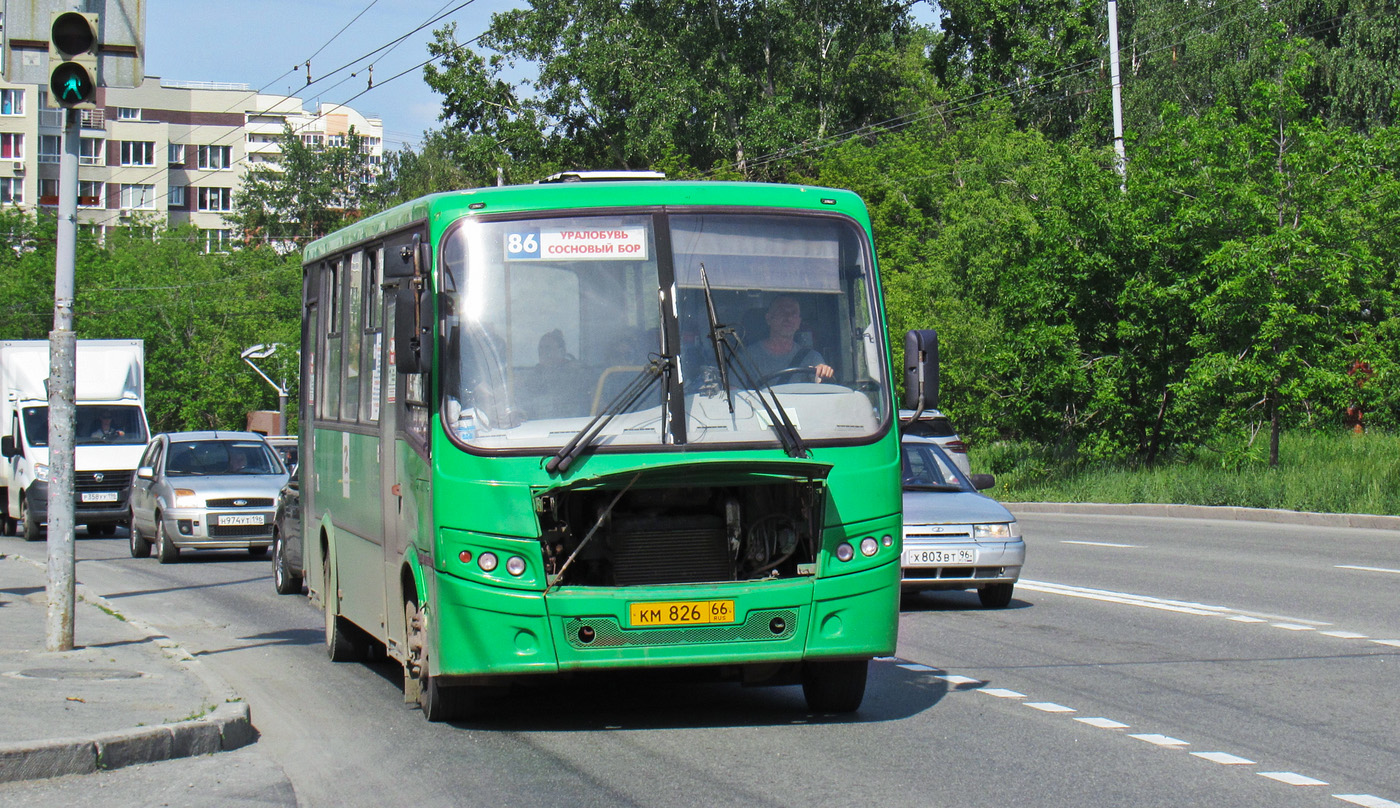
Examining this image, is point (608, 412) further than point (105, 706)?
No

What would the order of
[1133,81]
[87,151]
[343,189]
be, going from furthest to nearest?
[87,151], [343,189], [1133,81]

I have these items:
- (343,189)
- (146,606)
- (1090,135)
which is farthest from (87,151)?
(146,606)

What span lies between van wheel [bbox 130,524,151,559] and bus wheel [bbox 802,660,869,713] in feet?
55.5

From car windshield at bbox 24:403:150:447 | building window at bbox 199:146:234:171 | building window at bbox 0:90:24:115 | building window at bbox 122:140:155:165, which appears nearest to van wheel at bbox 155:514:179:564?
car windshield at bbox 24:403:150:447

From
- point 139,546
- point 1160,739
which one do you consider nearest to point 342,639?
point 1160,739

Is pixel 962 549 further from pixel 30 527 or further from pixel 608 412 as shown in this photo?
pixel 30 527

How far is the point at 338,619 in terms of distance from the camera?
11.2m

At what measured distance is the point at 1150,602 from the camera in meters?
13.9

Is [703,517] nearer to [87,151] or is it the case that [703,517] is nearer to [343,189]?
[343,189]

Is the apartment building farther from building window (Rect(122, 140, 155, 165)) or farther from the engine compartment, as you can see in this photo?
the engine compartment

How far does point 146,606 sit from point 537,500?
29.6 feet

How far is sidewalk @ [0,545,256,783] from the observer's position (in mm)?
7078

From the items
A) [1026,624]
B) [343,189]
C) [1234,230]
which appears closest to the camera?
[1026,624]

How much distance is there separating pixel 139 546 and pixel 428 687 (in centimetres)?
1639
